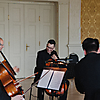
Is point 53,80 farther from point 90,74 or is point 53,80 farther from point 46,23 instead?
point 46,23

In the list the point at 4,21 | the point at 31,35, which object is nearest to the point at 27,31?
the point at 31,35

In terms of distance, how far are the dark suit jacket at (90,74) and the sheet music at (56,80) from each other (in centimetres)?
34

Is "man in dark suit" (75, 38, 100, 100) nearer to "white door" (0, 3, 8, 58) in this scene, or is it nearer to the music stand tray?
the music stand tray

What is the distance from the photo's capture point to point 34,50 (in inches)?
228

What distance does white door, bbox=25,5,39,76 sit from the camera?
5711 mm

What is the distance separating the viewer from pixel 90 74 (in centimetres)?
176

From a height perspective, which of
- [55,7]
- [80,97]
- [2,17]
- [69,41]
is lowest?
[80,97]

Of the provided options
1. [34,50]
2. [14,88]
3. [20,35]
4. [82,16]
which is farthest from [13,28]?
[14,88]

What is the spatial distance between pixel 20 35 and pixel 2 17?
2.80 feet

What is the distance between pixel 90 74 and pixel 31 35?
13.8 ft

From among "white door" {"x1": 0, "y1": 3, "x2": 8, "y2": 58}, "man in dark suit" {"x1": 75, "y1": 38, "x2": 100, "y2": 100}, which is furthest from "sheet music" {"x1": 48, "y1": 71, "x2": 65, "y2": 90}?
"white door" {"x1": 0, "y1": 3, "x2": 8, "y2": 58}

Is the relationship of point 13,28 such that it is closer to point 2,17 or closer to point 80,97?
point 2,17

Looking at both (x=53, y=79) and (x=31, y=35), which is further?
(x=31, y=35)

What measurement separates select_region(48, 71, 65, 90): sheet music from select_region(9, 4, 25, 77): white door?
12.2 feet
